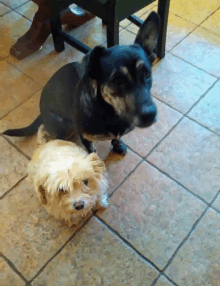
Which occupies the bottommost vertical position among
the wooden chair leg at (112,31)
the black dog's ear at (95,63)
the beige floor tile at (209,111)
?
the beige floor tile at (209,111)

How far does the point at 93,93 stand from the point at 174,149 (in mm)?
719

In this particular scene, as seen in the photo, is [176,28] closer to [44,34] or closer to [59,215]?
[44,34]

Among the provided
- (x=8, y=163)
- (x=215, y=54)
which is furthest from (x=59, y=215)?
(x=215, y=54)

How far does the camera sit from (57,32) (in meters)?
2.17

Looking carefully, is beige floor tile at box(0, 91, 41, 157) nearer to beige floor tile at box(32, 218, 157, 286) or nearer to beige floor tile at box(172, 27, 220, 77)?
beige floor tile at box(32, 218, 157, 286)

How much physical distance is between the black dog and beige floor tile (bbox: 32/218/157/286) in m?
0.55

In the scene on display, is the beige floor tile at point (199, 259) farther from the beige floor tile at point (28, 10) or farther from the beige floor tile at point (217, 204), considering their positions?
the beige floor tile at point (28, 10)

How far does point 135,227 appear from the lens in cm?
150

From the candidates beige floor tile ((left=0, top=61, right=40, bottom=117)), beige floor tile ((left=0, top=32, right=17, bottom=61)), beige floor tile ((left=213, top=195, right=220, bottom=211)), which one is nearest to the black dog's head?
beige floor tile ((left=213, top=195, right=220, bottom=211))

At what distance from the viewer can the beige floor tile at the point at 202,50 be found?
2.20 m

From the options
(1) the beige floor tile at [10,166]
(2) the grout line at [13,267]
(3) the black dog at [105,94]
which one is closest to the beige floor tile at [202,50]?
(3) the black dog at [105,94]

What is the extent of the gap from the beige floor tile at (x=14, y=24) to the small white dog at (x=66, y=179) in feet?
5.11

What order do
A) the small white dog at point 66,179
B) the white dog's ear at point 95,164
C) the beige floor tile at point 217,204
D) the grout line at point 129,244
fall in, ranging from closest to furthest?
the small white dog at point 66,179, the white dog's ear at point 95,164, the grout line at point 129,244, the beige floor tile at point 217,204

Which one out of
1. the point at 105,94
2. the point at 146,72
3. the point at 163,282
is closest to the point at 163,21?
the point at 146,72
